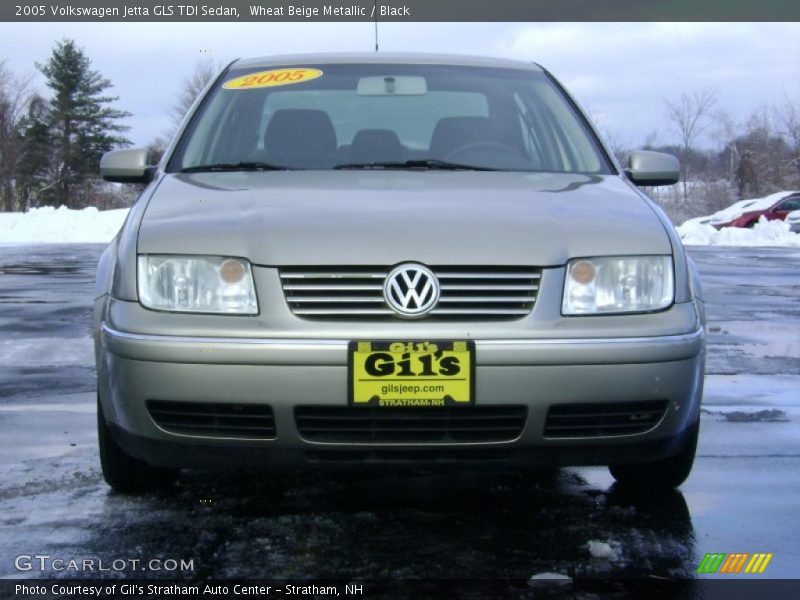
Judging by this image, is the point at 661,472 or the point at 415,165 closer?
the point at 661,472

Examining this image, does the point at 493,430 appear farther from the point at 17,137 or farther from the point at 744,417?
the point at 17,137

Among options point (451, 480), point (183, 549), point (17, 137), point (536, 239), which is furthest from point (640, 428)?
point (17, 137)

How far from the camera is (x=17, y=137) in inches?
2180

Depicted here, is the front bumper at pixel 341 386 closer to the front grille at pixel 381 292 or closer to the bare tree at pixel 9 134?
the front grille at pixel 381 292

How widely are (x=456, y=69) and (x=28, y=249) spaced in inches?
689

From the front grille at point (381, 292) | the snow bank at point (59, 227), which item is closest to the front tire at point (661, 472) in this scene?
the front grille at point (381, 292)

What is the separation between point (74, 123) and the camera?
58750mm

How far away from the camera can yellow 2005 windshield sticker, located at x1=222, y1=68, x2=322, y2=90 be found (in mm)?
4492

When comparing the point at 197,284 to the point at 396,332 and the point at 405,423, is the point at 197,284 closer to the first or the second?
the point at 396,332

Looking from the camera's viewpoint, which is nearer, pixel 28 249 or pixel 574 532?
pixel 574 532

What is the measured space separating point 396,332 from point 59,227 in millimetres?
25515

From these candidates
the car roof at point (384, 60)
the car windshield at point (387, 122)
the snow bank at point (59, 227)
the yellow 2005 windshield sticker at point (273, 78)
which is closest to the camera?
the car windshield at point (387, 122)

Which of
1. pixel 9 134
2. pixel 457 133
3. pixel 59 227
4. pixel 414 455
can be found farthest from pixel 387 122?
pixel 9 134

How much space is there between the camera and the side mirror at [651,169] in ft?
13.8
